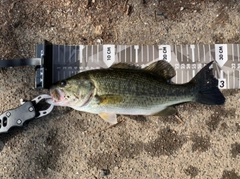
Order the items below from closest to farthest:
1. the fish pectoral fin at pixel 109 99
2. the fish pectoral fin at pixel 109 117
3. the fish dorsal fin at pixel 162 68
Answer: the fish pectoral fin at pixel 109 99, the fish pectoral fin at pixel 109 117, the fish dorsal fin at pixel 162 68

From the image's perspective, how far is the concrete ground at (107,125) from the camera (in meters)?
3.51

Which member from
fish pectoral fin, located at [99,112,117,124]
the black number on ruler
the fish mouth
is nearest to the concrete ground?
the black number on ruler

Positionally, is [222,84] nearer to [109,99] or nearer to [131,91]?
[131,91]

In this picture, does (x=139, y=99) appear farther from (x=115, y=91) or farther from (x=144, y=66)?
(x=144, y=66)

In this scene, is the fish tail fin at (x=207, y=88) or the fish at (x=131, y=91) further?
the fish tail fin at (x=207, y=88)

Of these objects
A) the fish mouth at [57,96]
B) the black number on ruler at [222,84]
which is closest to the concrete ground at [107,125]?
the black number on ruler at [222,84]

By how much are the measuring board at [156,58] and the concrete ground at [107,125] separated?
107mm

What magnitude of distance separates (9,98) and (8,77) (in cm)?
28

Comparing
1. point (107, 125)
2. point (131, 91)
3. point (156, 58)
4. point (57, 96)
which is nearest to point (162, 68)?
point (156, 58)

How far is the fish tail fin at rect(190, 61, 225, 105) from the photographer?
11.2 ft

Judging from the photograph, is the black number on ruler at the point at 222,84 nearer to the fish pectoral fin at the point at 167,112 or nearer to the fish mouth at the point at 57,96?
the fish pectoral fin at the point at 167,112

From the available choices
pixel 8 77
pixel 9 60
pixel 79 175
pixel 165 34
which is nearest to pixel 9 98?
pixel 8 77

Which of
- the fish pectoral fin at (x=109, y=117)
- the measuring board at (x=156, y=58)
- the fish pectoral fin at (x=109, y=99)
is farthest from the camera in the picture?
the measuring board at (x=156, y=58)

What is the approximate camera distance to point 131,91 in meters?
3.26
